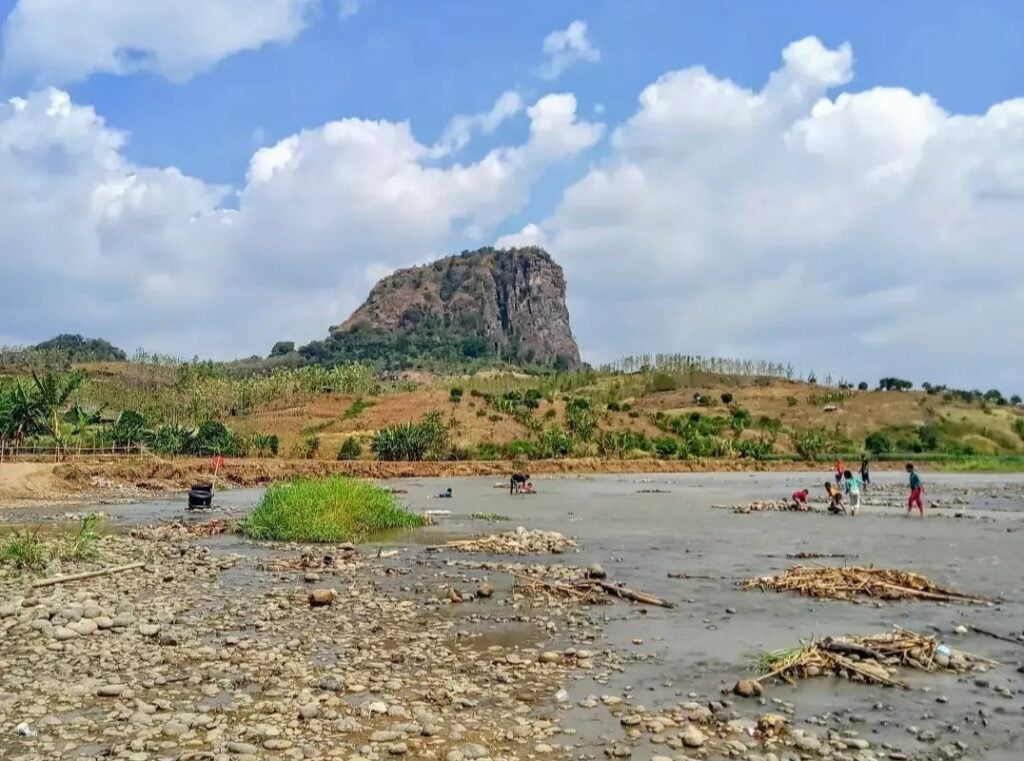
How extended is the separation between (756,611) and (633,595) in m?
2.25

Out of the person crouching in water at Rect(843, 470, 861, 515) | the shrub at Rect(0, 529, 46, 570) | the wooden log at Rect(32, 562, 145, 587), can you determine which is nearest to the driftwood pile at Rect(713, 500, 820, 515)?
the person crouching in water at Rect(843, 470, 861, 515)

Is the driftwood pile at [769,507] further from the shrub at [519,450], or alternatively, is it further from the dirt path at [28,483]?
the shrub at [519,450]

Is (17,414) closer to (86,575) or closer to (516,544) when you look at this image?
(516,544)

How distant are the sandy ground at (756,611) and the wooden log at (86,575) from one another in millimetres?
6314

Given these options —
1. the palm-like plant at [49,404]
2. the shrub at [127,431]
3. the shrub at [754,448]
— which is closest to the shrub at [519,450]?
the shrub at [754,448]

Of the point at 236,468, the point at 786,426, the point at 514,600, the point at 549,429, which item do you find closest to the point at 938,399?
the point at 786,426

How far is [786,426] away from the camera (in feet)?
384

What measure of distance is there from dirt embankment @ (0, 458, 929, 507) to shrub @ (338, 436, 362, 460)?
8538 millimetres

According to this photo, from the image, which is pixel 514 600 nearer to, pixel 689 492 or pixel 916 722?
pixel 916 722

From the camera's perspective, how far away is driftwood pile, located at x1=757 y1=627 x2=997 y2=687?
11320 millimetres

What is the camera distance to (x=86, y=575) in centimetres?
1770

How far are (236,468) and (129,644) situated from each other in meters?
50.9

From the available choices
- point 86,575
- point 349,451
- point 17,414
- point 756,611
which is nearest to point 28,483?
point 17,414

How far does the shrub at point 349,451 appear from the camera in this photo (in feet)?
265
